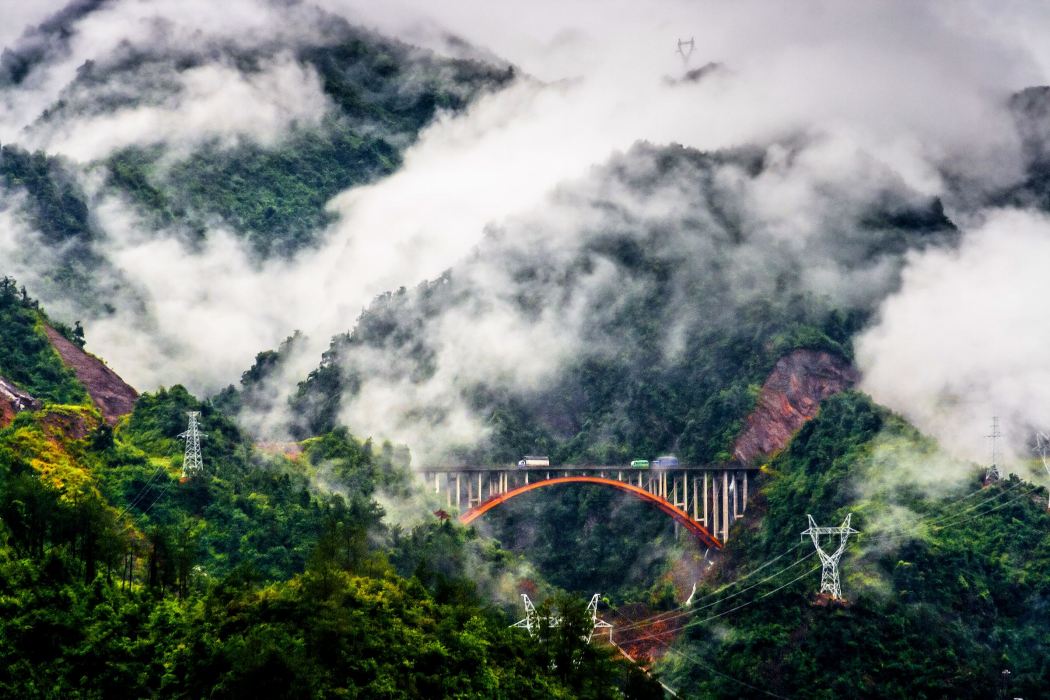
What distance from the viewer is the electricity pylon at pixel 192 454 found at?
5192 inches

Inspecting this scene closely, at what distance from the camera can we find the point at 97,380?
145875mm

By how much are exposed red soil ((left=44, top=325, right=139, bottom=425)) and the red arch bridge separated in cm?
2386

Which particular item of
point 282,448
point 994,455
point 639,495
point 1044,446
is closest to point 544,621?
point 994,455

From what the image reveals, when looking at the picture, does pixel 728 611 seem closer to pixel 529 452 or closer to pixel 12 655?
pixel 529 452

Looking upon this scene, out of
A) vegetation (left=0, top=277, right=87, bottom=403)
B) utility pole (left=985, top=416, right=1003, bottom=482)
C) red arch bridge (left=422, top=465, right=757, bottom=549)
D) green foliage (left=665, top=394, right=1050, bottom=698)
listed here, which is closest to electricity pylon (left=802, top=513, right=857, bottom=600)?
green foliage (left=665, top=394, right=1050, bottom=698)

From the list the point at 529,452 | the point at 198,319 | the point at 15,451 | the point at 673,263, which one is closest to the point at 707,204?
the point at 673,263

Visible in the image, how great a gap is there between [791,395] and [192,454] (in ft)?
178

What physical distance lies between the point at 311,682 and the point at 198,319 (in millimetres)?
108606

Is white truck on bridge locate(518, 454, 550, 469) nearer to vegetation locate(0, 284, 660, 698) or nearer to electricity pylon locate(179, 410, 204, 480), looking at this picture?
vegetation locate(0, 284, 660, 698)

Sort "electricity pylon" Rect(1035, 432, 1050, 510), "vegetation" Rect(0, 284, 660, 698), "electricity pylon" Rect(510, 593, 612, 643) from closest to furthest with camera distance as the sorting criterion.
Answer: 1. "vegetation" Rect(0, 284, 660, 698)
2. "electricity pylon" Rect(510, 593, 612, 643)
3. "electricity pylon" Rect(1035, 432, 1050, 510)

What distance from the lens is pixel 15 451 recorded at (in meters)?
115

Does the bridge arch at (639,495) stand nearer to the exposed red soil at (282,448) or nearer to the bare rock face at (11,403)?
the exposed red soil at (282,448)

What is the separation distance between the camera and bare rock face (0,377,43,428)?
126 m

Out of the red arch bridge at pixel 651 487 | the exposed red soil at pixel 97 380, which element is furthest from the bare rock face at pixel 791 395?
the exposed red soil at pixel 97 380
